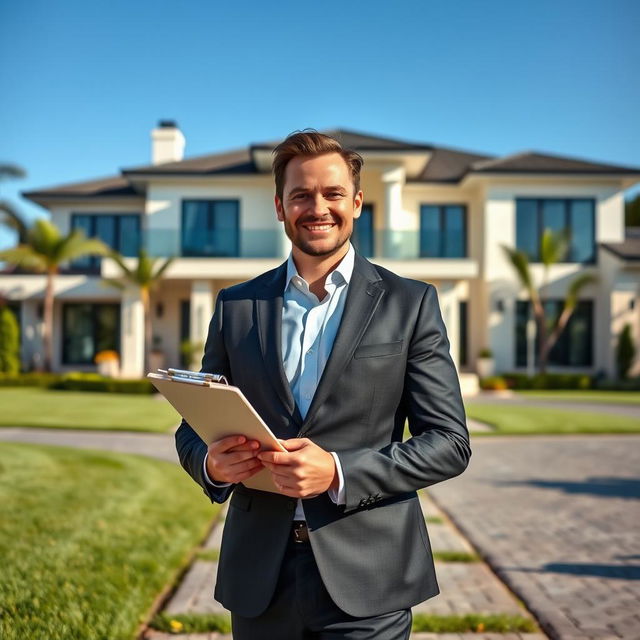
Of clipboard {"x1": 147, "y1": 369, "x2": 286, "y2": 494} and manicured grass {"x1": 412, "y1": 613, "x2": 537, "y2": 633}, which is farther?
manicured grass {"x1": 412, "y1": 613, "x2": 537, "y2": 633}

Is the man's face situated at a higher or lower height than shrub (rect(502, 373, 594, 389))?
higher

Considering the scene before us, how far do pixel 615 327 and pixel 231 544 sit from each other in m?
25.4

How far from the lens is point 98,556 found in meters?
5.41

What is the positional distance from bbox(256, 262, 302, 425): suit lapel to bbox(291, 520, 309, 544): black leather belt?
301 mm

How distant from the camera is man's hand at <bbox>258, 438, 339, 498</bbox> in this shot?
1.83 m

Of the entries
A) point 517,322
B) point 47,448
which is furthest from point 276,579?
point 517,322

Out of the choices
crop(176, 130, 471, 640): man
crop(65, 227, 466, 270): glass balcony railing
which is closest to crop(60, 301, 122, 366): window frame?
crop(65, 227, 466, 270): glass balcony railing

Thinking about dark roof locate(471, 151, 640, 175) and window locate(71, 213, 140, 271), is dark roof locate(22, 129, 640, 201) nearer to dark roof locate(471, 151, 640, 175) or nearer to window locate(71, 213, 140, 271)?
dark roof locate(471, 151, 640, 175)

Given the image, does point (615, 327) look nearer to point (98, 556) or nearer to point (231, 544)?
point (98, 556)

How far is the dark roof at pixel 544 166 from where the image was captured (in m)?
25.4

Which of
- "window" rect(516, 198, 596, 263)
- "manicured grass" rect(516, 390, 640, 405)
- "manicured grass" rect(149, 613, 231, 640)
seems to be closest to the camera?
"manicured grass" rect(149, 613, 231, 640)

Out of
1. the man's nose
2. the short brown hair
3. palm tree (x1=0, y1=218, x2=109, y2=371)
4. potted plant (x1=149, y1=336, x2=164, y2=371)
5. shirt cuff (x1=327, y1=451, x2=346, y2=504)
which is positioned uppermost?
palm tree (x1=0, y1=218, x2=109, y2=371)

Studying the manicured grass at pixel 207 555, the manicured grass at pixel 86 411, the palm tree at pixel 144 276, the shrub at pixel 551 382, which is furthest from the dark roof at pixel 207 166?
the manicured grass at pixel 207 555

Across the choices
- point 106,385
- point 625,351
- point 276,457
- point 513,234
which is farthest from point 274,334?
point 513,234
